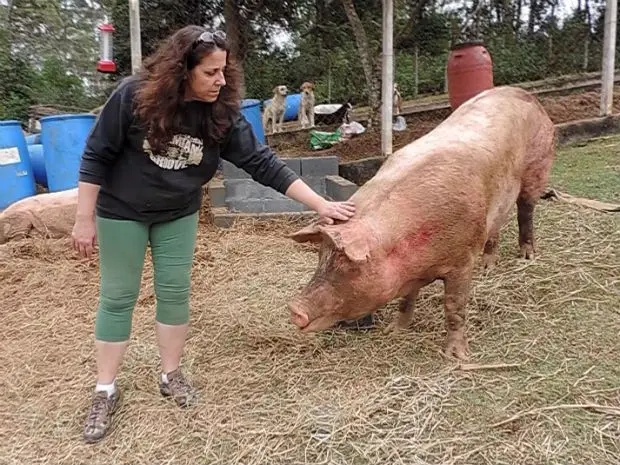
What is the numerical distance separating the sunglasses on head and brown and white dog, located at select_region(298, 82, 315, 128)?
7.31 meters

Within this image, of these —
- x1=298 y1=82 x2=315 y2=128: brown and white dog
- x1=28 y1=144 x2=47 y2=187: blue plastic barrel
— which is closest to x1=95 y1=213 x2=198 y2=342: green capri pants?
x1=28 y1=144 x2=47 y2=187: blue plastic barrel

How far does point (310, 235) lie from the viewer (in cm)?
267

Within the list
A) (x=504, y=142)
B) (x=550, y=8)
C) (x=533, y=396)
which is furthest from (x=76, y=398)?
(x=550, y=8)

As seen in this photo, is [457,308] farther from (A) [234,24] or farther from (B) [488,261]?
(A) [234,24]

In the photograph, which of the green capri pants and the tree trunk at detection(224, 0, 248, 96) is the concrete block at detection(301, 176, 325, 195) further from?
the green capri pants

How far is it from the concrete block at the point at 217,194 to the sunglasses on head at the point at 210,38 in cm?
356

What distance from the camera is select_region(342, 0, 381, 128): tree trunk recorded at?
24.5 feet

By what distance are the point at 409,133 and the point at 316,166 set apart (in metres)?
1.99

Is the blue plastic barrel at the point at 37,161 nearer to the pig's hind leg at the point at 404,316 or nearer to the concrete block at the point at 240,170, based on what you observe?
the concrete block at the point at 240,170

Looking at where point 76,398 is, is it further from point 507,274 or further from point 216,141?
point 507,274

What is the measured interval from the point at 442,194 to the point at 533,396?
92cm

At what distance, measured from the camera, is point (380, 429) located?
254 cm

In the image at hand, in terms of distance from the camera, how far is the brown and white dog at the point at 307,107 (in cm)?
973

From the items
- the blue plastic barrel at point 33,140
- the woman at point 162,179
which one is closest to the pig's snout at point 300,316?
the woman at point 162,179
